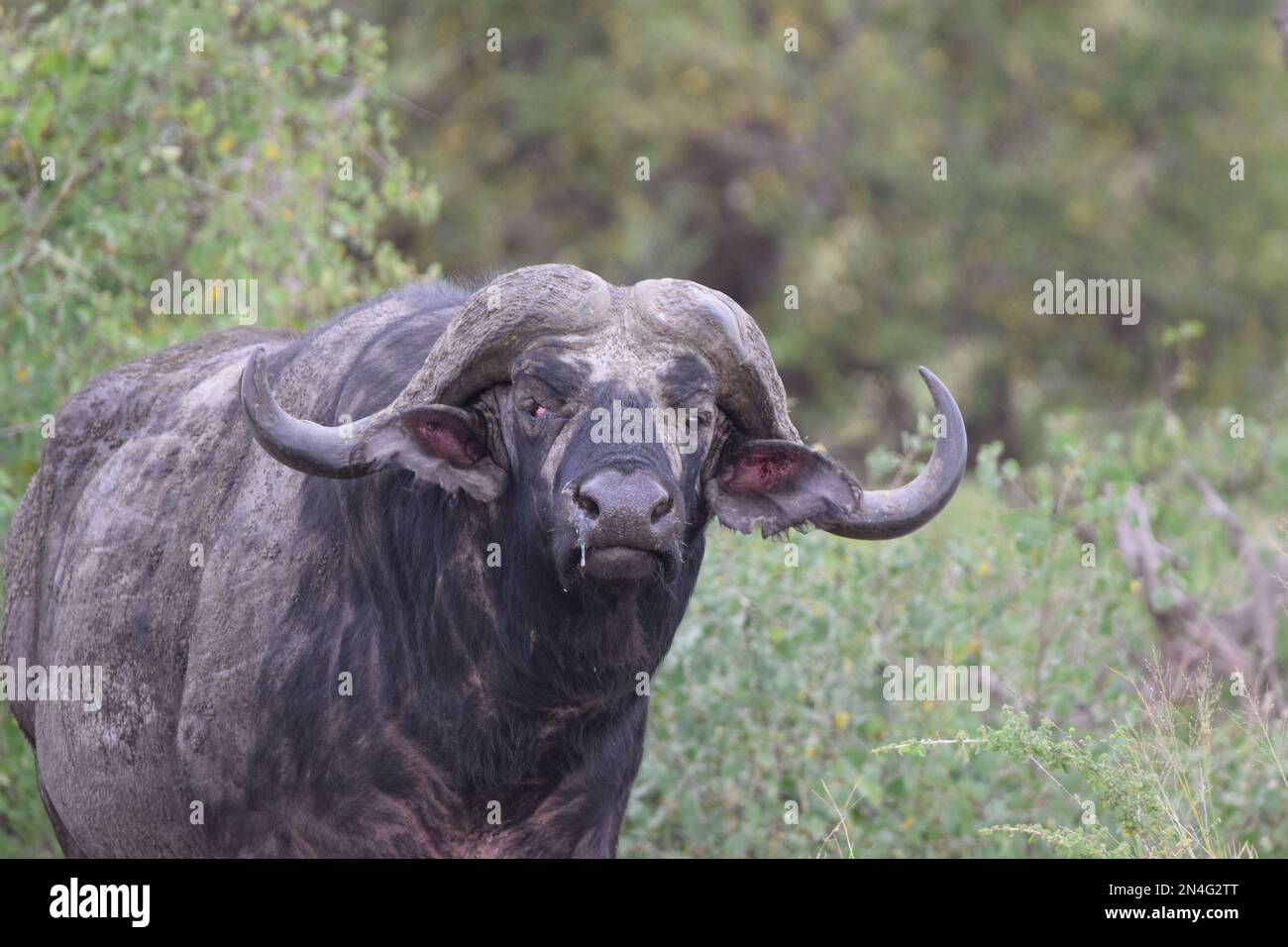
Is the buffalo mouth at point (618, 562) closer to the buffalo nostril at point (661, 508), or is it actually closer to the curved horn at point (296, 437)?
the buffalo nostril at point (661, 508)

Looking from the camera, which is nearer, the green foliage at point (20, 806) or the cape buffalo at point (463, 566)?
the cape buffalo at point (463, 566)

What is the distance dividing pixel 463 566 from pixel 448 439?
1.25 ft

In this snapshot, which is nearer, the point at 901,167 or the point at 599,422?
the point at 599,422

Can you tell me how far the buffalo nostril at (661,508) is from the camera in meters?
4.99

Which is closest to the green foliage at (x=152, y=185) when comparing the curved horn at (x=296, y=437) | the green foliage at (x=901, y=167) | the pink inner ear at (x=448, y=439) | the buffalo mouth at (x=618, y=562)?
the curved horn at (x=296, y=437)

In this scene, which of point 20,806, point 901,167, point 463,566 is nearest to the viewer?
point 463,566

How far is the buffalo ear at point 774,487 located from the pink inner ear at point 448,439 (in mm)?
716

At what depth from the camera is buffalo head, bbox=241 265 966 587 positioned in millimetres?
5309

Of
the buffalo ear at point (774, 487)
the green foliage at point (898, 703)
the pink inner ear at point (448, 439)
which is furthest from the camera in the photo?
the green foliage at point (898, 703)

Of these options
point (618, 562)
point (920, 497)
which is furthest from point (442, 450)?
point (920, 497)

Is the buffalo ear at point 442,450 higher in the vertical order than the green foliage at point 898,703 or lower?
higher

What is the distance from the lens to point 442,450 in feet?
18.0

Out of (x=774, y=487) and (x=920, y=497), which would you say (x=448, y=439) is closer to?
(x=774, y=487)

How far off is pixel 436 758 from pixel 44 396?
3.84 meters
